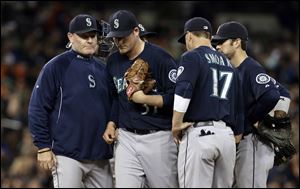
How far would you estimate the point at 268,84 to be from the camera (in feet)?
20.3

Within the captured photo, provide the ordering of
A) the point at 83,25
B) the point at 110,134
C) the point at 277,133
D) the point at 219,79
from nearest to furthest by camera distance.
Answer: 1. the point at 219,79
2. the point at 110,134
3. the point at 83,25
4. the point at 277,133

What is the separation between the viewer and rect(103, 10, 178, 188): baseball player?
5.86m

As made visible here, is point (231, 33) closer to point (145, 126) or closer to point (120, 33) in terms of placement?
point (120, 33)

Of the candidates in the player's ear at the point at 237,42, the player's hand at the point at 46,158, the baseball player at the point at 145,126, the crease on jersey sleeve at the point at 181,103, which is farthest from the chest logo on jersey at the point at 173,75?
the player's hand at the point at 46,158

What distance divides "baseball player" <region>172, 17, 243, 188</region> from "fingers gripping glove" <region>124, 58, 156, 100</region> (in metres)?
0.32

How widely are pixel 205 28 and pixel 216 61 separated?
0.99 ft

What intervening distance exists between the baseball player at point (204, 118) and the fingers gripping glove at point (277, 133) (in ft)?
2.26

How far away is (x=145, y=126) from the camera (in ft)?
19.3

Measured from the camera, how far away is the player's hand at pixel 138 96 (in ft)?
18.7

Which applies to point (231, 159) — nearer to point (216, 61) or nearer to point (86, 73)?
point (216, 61)

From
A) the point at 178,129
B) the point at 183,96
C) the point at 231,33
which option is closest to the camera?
the point at 183,96

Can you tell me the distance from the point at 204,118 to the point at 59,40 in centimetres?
888

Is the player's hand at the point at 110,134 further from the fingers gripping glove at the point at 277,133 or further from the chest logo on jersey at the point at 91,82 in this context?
the fingers gripping glove at the point at 277,133

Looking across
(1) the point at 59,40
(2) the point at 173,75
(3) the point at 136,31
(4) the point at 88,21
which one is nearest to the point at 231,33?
(2) the point at 173,75
